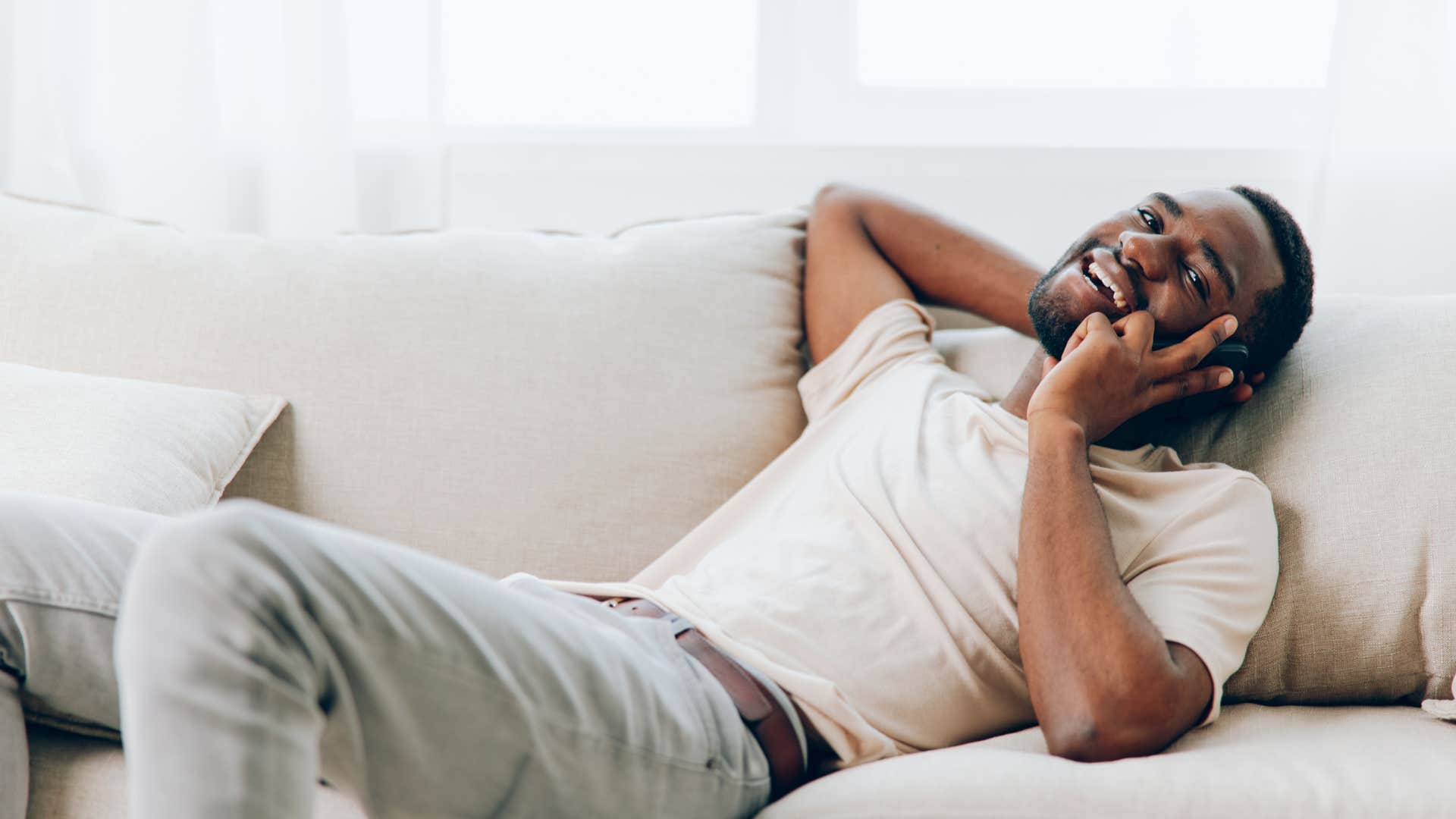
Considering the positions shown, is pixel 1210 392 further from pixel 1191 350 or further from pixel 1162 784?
pixel 1162 784

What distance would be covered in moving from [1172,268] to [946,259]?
0.38 metres

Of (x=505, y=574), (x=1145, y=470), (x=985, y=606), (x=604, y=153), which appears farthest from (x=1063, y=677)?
(x=604, y=153)

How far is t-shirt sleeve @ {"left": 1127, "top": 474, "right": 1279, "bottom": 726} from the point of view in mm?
1112

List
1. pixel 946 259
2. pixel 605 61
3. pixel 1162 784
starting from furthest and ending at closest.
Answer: pixel 605 61
pixel 946 259
pixel 1162 784

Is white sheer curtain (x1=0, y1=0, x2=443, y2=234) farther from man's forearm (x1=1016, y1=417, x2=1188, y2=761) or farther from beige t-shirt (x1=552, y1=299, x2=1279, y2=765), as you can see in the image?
man's forearm (x1=1016, y1=417, x2=1188, y2=761)

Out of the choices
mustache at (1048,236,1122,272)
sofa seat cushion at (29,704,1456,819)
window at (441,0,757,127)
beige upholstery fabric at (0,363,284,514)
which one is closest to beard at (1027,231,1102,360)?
mustache at (1048,236,1122,272)

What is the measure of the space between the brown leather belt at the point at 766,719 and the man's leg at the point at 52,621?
55cm

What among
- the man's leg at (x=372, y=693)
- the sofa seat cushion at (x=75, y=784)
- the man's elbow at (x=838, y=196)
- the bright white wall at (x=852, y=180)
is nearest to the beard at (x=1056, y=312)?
the man's elbow at (x=838, y=196)

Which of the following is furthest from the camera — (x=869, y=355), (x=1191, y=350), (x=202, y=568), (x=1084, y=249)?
(x=869, y=355)

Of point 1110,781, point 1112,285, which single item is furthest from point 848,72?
point 1110,781

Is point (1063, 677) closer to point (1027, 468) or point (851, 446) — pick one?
point (1027, 468)

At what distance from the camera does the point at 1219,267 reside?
→ 135cm

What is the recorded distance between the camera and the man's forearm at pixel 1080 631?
3.41ft

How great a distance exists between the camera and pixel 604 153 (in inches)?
83.0
